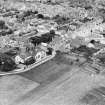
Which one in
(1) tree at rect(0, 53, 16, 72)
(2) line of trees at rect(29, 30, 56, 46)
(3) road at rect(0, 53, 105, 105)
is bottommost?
(3) road at rect(0, 53, 105, 105)

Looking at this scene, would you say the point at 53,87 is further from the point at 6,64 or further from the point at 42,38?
the point at 42,38

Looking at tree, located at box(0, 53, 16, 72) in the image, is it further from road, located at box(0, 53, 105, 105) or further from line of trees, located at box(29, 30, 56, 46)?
line of trees, located at box(29, 30, 56, 46)

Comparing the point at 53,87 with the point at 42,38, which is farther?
the point at 42,38

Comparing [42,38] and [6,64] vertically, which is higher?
[42,38]

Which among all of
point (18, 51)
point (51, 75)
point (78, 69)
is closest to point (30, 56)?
point (18, 51)

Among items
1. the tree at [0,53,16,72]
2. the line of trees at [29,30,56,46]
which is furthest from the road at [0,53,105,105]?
the line of trees at [29,30,56,46]

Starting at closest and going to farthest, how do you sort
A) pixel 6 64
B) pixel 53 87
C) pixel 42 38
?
pixel 53 87 → pixel 6 64 → pixel 42 38

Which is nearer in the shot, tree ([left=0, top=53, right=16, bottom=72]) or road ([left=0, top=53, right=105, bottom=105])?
road ([left=0, top=53, right=105, bottom=105])

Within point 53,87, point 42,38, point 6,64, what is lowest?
point 53,87

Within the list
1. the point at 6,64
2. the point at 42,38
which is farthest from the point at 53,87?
the point at 42,38

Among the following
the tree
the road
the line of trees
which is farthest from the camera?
the line of trees

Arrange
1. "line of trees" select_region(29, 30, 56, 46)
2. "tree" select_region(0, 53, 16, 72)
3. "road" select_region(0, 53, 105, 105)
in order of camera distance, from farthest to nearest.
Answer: "line of trees" select_region(29, 30, 56, 46) → "tree" select_region(0, 53, 16, 72) → "road" select_region(0, 53, 105, 105)
